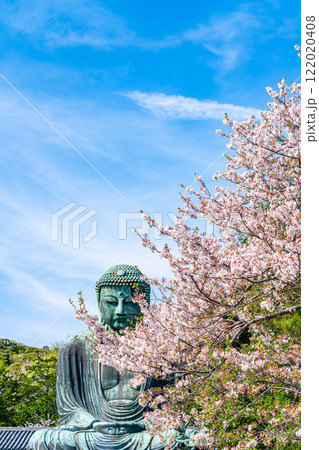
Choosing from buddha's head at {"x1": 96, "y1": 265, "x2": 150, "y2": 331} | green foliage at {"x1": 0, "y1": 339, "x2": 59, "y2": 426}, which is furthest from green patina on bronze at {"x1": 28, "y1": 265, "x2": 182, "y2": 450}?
green foliage at {"x1": 0, "y1": 339, "x2": 59, "y2": 426}

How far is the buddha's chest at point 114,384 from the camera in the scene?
767 centimetres

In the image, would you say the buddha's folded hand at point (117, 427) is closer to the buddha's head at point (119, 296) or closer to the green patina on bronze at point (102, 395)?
the green patina on bronze at point (102, 395)

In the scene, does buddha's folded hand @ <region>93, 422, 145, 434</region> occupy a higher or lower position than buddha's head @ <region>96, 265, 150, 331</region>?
lower

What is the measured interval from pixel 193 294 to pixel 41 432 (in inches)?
114

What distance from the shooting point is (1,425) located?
71.7 ft

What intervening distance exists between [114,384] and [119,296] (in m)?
1.27

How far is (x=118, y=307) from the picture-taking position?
Result: 25.7 feet

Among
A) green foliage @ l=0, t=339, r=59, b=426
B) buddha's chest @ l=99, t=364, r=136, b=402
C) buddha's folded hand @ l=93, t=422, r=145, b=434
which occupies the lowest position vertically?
buddha's folded hand @ l=93, t=422, r=145, b=434

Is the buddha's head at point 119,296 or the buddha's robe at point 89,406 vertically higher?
the buddha's head at point 119,296

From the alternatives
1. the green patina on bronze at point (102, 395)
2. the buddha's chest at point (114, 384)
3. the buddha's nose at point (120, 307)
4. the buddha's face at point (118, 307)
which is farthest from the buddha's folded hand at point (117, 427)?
the buddha's nose at point (120, 307)

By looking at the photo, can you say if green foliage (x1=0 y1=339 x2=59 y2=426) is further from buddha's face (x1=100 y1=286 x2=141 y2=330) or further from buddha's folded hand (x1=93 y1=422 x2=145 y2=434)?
buddha's folded hand (x1=93 y1=422 x2=145 y2=434)

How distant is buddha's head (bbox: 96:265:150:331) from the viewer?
7852mm

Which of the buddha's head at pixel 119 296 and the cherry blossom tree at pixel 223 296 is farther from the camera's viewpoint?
the buddha's head at pixel 119 296
